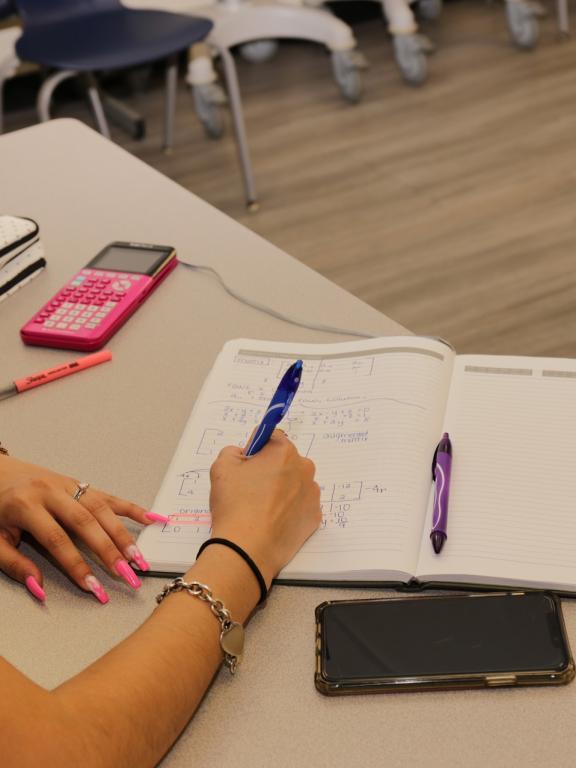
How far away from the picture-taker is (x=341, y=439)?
0.89m

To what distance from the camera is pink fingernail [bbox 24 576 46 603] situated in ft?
2.58

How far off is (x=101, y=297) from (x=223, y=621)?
0.54m

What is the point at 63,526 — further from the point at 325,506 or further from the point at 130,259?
the point at 130,259

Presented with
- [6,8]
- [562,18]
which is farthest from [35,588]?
[562,18]

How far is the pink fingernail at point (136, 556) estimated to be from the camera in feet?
2.61

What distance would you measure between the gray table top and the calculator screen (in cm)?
3

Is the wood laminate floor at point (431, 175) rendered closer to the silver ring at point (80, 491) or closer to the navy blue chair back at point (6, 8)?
the navy blue chair back at point (6, 8)

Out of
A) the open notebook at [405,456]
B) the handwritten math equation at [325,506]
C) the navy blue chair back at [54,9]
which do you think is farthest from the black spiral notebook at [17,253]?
the navy blue chair back at [54,9]

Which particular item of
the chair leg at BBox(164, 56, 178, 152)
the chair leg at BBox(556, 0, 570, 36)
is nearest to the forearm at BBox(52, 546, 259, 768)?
the chair leg at BBox(164, 56, 178, 152)

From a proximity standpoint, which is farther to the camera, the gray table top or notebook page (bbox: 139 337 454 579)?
notebook page (bbox: 139 337 454 579)

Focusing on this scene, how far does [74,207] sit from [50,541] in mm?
699

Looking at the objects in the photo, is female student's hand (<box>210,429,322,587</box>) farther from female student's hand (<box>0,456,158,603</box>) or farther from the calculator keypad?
the calculator keypad

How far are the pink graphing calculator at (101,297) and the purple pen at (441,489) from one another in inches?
16.8

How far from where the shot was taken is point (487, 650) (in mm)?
691
